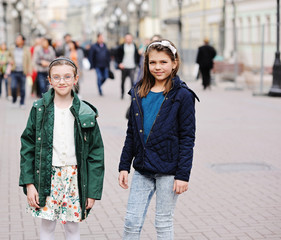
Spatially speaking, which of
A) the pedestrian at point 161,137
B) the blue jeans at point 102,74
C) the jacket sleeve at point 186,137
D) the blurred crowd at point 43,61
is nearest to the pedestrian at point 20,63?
the blurred crowd at point 43,61

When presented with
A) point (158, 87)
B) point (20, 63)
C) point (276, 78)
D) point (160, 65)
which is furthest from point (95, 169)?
point (276, 78)

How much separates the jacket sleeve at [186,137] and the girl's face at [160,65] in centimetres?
18

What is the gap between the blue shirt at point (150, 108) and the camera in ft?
13.5

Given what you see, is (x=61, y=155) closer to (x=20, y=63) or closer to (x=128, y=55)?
(x=20, y=63)

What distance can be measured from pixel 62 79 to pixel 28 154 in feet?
1.62

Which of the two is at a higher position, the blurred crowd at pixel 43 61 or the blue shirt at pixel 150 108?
the blue shirt at pixel 150 108

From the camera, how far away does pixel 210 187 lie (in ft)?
25.0

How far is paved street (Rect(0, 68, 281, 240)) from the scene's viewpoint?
581 cm

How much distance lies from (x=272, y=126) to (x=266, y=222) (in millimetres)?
7069

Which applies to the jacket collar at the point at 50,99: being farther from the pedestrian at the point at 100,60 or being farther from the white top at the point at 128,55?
the pedestrian at the point at 100,60

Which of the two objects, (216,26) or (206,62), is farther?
(216,26)

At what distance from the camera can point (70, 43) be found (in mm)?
18547

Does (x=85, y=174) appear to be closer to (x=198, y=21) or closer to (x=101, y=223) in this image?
(x=101, y=223)

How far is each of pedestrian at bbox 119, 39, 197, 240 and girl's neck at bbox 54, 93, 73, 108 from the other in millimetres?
396
